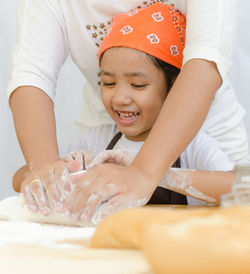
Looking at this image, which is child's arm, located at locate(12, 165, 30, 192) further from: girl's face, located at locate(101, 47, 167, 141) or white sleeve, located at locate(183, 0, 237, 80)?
white sleeve, located at locate(183, 0, 237, 80)

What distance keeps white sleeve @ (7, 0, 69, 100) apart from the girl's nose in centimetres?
19

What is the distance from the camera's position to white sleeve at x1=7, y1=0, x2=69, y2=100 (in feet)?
4.19

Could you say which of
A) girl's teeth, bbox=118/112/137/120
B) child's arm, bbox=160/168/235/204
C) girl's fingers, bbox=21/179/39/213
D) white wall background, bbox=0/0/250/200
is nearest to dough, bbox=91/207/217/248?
girl's fingers, bbox=21/179/39/213

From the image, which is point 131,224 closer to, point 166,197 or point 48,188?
point 48,188

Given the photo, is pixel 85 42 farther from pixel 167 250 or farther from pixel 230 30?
pixel 167 250

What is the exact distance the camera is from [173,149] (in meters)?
0.97

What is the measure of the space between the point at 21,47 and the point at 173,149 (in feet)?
1.88

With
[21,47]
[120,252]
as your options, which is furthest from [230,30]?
[120,252]

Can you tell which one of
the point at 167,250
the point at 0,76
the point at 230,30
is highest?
the point at 230,30

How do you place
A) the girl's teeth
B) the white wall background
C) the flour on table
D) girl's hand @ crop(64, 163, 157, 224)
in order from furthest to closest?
the white wall background
the girl's teeth
girl's hand @ crop(64, 163, 157, 224)
the flour on table

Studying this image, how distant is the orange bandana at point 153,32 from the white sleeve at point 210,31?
0.58 feet

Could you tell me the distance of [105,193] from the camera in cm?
87

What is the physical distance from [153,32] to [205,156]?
0.36 meters

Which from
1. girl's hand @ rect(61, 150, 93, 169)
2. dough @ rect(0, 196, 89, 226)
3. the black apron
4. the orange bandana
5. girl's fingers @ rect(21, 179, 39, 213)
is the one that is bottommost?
the black apron
